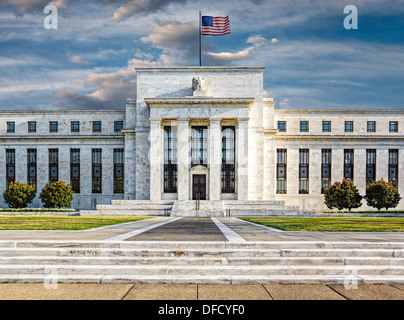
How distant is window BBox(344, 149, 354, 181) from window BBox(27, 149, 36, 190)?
4943 cm

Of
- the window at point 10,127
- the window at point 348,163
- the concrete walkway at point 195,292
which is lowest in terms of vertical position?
the concrete walkway at point 195,292

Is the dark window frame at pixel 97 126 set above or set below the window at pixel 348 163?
above

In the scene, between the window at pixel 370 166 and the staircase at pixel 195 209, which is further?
the window at pixel 370 166

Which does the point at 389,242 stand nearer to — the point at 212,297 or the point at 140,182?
the point at 212,297

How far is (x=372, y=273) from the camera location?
8.45 metres

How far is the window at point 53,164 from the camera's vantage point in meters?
50.9

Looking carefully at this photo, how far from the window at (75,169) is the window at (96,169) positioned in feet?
7.93

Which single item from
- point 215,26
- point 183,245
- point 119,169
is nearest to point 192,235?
point 183,245

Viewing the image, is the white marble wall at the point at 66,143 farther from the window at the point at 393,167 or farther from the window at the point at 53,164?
the window at the point at 393,167

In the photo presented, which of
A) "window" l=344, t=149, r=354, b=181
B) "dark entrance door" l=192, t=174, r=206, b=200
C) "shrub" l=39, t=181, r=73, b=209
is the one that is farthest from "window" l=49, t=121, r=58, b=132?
"window" l=344, t=149, r=354, b=181

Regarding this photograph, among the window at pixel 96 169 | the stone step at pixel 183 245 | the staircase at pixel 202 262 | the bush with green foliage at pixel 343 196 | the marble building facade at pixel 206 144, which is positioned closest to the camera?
the staircase at pixel 202 262

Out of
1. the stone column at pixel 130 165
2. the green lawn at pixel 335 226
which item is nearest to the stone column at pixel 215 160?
the stone column at pixel 130 165

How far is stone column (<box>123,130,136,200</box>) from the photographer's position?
47344 mm

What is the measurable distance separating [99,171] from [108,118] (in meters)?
8.66
